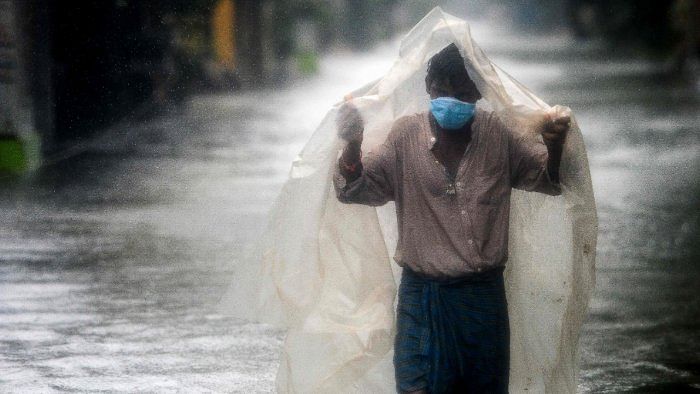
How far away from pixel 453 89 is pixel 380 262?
0.73 meters

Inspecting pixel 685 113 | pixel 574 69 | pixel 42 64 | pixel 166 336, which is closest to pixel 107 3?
pixel 42 64

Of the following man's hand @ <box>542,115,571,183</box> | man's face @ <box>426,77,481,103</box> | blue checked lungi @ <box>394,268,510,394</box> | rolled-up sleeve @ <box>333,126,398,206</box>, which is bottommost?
blue checked lungi @ <box>394,268,510,394</box>

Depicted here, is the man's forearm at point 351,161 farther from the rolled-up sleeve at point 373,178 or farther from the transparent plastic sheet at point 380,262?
the transparent plastic sheet at point 380,262

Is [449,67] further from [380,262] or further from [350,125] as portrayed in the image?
[380,262]

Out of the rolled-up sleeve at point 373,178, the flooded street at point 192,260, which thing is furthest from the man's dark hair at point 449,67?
the flooded street at point 192,260

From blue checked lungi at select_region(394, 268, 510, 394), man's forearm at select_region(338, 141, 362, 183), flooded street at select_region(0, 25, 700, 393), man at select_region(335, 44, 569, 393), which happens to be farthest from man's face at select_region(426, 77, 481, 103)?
flooded street at select_region(0, 25, 700, 393)

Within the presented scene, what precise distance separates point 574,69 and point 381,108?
3750 cm

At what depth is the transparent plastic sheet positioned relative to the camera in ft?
14.6

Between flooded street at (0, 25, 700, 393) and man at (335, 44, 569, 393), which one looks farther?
flooded street at (0, 25, 700, 393)

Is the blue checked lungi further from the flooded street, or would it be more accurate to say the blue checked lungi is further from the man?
the flooded street

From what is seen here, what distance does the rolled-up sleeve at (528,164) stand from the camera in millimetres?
4320

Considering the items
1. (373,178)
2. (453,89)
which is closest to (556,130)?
(453,89)

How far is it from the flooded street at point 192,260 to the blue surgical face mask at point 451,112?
8.72ft

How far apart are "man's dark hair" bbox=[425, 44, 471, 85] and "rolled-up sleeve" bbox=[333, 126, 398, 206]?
0.24 meters
